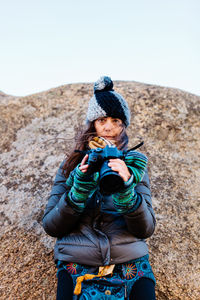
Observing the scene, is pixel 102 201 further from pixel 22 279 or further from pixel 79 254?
pixel 22 279

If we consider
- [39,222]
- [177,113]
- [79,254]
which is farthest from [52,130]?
[79,254]

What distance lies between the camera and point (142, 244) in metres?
1.98

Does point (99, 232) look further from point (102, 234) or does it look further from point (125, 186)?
point (125, 186)

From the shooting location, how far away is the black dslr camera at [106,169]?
1454 mm

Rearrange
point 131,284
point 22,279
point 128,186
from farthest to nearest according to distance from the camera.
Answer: point 22,279
point 131,284
point 128,186

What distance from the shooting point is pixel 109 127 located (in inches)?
98.7

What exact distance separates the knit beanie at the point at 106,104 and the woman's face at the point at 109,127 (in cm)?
5

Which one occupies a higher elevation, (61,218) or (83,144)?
(83,144)

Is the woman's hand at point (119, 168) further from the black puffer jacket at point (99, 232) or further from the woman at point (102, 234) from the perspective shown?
the black puffer jacket at point (99, 232)

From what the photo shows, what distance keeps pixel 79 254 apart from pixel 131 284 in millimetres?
443

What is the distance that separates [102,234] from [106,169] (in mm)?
688

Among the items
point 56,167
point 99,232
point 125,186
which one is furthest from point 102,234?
point 56,167

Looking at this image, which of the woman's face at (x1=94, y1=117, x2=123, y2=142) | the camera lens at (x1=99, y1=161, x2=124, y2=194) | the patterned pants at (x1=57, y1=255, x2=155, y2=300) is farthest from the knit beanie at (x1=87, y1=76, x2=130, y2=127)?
the patterned pants at (x1=57, y1=255, x2=155, y2=300)

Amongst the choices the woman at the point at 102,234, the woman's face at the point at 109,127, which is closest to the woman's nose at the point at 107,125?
the woman's face at the point at 109,127
